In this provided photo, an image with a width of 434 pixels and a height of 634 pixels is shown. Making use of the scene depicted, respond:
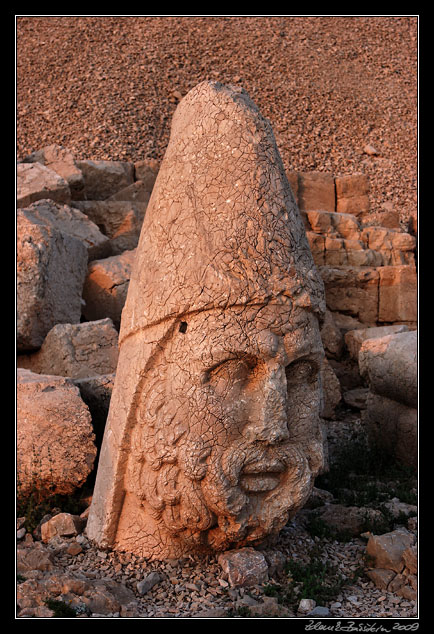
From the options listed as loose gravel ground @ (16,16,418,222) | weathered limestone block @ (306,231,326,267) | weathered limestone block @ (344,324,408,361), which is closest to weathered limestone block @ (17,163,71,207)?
weathered limestone block @ (306,231,326,267)

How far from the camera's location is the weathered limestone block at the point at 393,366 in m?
5.84

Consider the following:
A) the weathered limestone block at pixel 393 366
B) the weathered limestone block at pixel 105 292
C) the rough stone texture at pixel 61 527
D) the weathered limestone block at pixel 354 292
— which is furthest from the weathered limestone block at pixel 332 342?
the rough stone texture at pixel 61 527

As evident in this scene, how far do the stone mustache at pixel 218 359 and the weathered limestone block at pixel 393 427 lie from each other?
241 centimetres

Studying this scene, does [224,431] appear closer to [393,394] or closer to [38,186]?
[393,394]

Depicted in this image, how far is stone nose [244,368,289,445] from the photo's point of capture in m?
3.42

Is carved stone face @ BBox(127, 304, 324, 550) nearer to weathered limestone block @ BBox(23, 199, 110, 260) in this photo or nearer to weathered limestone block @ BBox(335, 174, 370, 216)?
weathered limestone block @ BBox(23, 199, 110, 260)

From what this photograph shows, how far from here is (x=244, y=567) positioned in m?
3.48

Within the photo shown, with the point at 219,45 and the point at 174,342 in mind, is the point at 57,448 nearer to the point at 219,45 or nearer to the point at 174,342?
the point at 174,342

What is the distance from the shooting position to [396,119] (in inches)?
750

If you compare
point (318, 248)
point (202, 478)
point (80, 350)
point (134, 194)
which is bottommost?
point (202, 478)

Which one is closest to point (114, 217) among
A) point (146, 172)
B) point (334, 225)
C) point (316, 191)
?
point (146, 172)

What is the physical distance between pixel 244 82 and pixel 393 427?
16.2 meters

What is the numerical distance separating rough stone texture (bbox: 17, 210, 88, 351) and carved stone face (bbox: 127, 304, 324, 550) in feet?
10.1

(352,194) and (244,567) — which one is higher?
(352,194)
